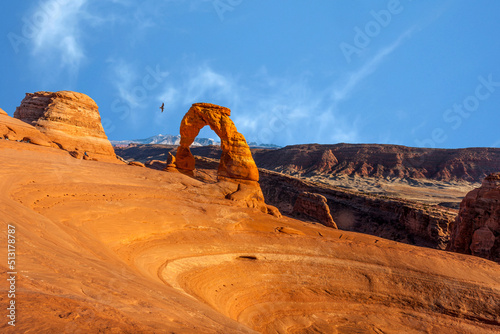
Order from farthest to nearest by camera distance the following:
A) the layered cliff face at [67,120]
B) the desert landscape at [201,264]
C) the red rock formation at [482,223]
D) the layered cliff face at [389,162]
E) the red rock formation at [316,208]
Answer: the layered cliff face at [389,162] → the red rock formation at [316,208] → the layered cliff face at [67,120] → the red rock formation at [482,223] → the desert landscape at [201,264]

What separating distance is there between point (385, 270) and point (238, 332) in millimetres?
6924

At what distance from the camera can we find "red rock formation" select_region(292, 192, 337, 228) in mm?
23766

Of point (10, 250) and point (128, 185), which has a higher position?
A: point (128, 185)

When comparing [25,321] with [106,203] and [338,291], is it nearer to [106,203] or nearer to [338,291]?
[106,203]

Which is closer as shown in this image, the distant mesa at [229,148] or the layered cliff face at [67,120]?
the distant mesa at [229,148]

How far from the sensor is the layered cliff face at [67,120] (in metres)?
20.4

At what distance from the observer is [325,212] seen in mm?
23719

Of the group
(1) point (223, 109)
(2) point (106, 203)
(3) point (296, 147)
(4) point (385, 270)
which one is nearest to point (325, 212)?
(1) point (223, 109)

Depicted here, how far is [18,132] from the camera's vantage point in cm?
1700

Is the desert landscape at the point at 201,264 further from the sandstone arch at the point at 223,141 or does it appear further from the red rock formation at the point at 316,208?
the red rock formation at the point at 316,208

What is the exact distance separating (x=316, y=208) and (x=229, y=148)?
34.8 ft

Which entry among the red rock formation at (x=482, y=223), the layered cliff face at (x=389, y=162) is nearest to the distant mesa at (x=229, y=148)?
the red rock formation at (x=482, y=223)

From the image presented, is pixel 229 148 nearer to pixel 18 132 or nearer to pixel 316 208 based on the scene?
pixel 316 208

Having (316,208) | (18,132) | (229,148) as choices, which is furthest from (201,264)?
(316,208)
